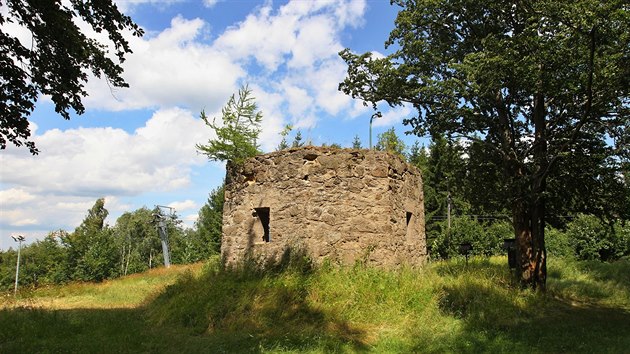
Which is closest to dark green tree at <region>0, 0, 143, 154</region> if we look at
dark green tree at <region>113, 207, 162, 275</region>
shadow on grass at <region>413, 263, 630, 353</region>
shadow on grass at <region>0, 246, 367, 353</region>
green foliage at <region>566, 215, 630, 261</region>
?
shadow on grass at <region>0, 246, 367, 353</region>

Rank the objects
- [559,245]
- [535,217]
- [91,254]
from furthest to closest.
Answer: [91,254] → [559,245] → [535,217]

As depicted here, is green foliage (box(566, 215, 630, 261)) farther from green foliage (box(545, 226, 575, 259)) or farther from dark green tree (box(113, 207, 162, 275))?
dark green tree (box(113, 207, 162, 275))

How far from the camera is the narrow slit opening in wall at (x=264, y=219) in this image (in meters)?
10.6

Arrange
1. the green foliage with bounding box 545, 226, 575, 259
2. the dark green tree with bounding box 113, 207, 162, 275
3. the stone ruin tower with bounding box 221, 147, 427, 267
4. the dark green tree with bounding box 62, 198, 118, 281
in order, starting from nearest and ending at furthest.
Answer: the stone ruin tower with bounding box 221, 147, 427, 267
the green foliage with bounding box 545, 226, 575, 259
the dark green tree with bounding box 62, 198, 118, 281
the dark green tree with bounding box 113, 207, 162, 275

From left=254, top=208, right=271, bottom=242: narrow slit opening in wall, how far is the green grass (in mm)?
1200

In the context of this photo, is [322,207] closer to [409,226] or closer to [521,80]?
[409,226]

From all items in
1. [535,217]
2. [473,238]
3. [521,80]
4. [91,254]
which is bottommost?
[91,254]

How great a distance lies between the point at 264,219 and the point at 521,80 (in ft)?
22.6

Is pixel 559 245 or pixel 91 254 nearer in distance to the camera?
pixel 559 245

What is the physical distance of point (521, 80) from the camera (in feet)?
31.6

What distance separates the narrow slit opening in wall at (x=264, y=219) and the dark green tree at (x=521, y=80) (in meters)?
5.16

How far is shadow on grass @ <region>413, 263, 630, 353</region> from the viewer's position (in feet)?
22.3

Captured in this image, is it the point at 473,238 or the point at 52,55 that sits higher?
the point at 52,55

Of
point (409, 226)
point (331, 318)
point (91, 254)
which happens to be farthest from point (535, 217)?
point (91, 254)
